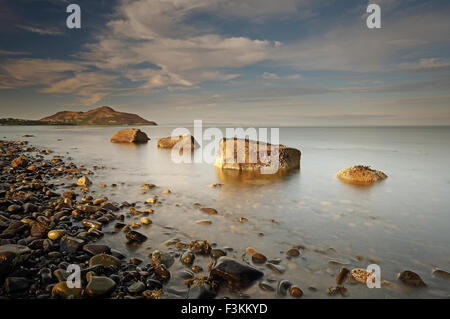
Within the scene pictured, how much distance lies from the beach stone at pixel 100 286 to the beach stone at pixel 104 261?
0.44 metres

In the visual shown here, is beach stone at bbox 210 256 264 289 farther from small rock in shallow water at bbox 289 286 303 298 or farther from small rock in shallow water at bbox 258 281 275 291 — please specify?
small rock in shallow water at bbox 289 286 303 298

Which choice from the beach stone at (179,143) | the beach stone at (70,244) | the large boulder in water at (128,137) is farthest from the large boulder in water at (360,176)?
the large boulder in water at (128,137)

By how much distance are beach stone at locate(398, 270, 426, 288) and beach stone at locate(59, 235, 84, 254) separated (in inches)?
188

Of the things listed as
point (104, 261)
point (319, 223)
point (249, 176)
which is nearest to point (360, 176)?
point (249, 176)

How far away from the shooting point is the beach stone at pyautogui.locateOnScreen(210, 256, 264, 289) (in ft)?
9.72

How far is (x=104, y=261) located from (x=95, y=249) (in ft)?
1.45

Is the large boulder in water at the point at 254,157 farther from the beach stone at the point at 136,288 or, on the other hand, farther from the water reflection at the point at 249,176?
the beach stone at the point at 136,288

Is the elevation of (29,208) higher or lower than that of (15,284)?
higher

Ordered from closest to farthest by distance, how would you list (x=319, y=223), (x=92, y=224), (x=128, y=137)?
(x=92, y=224), (x=319, y=223), (x=128, y=137)

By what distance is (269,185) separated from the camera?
27.6 ft

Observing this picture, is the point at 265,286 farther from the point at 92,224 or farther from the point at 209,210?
the point at 92,224

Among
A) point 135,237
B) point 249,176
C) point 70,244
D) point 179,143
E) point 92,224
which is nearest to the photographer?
point 70,244

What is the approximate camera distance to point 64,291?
2.59m
